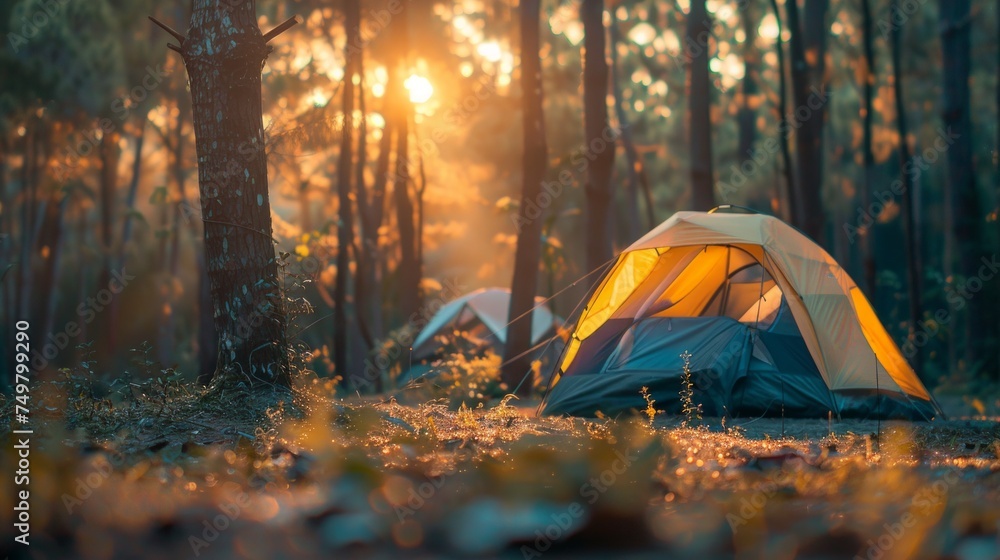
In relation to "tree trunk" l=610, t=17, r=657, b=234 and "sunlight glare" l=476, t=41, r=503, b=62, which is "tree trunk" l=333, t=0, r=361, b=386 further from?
"sunlight glare" l=476, t=41, r=503, b=62

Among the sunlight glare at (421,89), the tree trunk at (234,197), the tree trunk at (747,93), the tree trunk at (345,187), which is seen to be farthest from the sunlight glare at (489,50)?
the tree trunk at (234,197)

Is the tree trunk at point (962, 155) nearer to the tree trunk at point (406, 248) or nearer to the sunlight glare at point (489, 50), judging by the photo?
the tree trunk at point (406, 248)

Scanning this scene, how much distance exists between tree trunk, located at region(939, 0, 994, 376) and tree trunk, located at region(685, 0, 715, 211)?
6.15 metres

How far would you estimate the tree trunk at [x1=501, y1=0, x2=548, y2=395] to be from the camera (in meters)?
14.3

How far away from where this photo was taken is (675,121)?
41.2 meters

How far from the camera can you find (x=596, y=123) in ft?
46.1

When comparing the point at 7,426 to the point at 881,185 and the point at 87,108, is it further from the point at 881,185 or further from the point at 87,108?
the point at 881,185

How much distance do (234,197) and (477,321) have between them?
1556cm

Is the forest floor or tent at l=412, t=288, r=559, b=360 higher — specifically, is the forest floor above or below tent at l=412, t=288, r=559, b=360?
above

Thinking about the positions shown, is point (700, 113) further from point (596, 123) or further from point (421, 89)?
point (421, 89)

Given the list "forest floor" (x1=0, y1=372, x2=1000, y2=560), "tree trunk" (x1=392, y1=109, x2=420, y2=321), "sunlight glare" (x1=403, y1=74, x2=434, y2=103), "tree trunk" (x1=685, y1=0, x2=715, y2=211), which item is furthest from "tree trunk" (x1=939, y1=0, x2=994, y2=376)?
"forest floor" (x1=0, y1=372, x2=1000, y2=560)

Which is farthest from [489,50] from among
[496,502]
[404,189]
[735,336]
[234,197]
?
[496,502]

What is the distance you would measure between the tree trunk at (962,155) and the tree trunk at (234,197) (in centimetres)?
1588

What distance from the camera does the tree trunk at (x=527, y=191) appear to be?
14.3 meters
